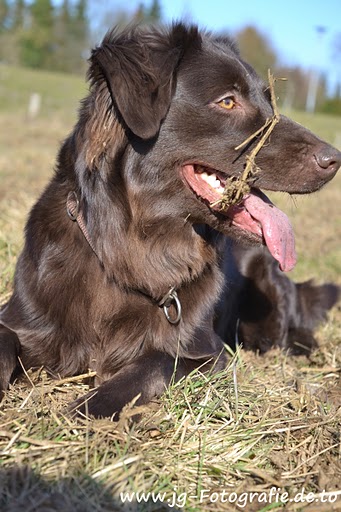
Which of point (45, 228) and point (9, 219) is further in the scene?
point (9, 219)

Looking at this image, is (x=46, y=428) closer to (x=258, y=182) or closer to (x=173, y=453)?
(x=173, y=453)

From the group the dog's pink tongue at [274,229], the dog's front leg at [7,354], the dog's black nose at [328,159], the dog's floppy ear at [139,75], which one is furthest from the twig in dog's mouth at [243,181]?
the dog's front leg at [7,354]

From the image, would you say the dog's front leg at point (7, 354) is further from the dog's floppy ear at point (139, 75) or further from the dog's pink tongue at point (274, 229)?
the dog's pink tongue at point (274, 229)

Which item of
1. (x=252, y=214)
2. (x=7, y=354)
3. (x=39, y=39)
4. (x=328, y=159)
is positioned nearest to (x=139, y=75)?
(x=252, y=214)

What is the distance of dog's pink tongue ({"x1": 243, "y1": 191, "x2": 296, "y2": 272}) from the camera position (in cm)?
323

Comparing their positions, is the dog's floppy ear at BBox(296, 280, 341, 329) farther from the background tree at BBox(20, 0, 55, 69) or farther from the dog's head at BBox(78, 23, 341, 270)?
the background tree at BBox(20, 0, 55, 69)

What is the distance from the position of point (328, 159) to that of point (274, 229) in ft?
1.45

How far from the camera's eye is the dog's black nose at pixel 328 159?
10.3ft

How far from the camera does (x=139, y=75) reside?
118 inches

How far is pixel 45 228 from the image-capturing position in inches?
134

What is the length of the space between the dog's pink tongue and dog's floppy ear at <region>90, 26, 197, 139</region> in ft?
2.21

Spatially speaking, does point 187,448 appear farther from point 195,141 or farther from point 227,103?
point 227,103

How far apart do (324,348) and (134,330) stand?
2.03m

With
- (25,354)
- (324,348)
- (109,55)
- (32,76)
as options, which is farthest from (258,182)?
(32,76)
